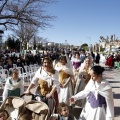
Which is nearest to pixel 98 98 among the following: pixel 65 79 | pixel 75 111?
pixel 65 79

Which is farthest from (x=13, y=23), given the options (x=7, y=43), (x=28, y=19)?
(x=7, y=43)

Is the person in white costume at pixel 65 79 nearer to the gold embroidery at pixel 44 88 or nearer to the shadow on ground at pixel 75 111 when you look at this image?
the shadow on ground at pixel 75 111

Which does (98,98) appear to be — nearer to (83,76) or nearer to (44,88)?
(44,88)

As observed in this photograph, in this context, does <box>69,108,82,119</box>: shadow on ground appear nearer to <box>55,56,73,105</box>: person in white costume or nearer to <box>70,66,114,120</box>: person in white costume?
<box>55,56,73,105</box>: person in white costume

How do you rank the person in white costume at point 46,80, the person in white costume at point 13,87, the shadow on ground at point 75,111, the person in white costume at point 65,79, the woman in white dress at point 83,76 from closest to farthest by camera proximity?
the person in white costume at point 46,80 → the person in white costume at point 13,87 → the shadow on ground at point 75,111 → the person in white costume at point 65,79 → the woman in white dress at point 83,76

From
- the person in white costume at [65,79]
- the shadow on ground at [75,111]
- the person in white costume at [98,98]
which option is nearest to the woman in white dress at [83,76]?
the person in white costume at [65,79]

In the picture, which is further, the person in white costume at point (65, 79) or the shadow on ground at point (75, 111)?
the person in white costume at point (65, 79)

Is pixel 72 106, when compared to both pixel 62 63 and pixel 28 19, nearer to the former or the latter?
pixel 62 63

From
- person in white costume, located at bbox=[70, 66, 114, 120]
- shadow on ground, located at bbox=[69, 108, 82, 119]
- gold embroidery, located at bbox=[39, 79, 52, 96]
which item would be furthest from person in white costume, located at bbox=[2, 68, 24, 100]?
person in white costume, located at bbox=[70, 66, 114, 120]

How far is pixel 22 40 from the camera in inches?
1554

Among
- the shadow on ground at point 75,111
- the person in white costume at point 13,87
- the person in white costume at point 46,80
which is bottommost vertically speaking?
the shadow on ground at point 75,111

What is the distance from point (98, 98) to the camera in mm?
4109

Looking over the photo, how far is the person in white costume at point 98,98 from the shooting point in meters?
3.93

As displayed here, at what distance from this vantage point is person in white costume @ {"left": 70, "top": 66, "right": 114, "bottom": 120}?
12.9 ft
